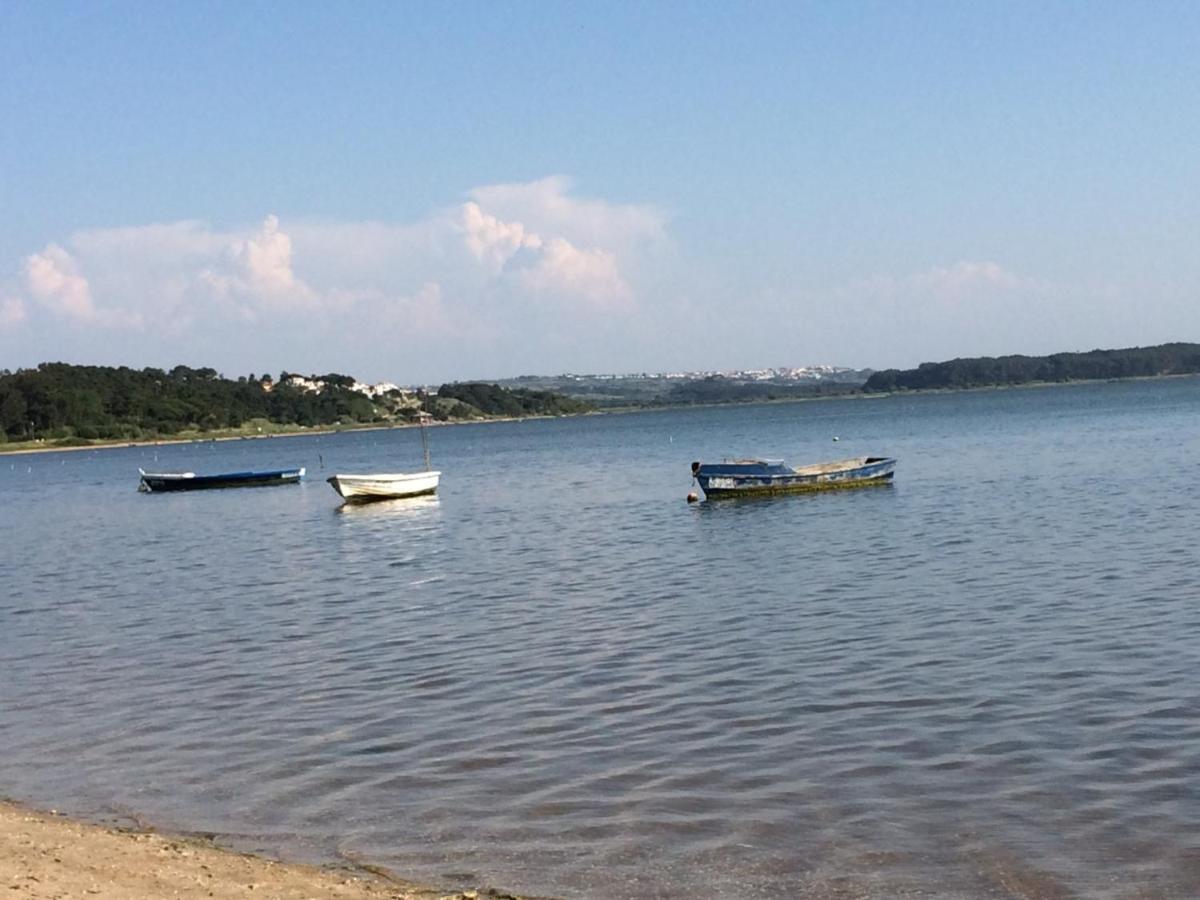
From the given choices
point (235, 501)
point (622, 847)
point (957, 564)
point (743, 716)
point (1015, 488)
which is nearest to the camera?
point (622, 847)

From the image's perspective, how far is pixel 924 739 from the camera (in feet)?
45.6

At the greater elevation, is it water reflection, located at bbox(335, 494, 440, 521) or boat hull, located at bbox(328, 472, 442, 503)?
boat hull, located at bbox(328, 472, 442, 503)

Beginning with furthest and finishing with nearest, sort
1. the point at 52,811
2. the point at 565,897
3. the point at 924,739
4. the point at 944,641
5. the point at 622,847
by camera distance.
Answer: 1. the point at 944,641
2. the point at 924,739
3. the point at 52,811
4. the point at 622,847
5. the point at 565,897

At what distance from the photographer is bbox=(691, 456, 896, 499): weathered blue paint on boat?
51281 mm

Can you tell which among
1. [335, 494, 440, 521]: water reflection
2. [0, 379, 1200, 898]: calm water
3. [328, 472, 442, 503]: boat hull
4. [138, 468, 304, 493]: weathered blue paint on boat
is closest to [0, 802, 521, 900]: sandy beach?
[0, 379, 1200, 898]: calm water

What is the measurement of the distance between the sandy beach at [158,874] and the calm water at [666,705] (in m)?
0.58

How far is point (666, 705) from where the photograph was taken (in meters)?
16.2

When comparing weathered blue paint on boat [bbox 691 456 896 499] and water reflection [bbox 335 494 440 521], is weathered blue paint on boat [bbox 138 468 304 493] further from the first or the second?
weathered blue paint on boat [bbox 691 456 896 499]

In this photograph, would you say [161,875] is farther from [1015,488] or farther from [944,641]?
[1015,488]

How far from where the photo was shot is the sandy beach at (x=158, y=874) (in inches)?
372

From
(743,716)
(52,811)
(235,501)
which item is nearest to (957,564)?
(743,716)

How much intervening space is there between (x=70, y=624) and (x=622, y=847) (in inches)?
728

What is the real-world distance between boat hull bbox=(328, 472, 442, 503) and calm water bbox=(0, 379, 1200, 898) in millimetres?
21708

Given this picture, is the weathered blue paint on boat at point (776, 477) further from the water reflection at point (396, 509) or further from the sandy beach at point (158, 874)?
the sandy beach at point (158, 874)
